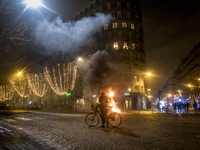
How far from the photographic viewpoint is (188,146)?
17.9ft

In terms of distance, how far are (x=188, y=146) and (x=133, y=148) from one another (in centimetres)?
163

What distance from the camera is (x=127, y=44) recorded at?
50219mm

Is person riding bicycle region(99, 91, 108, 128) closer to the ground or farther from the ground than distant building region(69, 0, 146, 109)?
closer to the ground

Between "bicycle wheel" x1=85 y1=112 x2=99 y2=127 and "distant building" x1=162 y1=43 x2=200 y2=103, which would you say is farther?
"distant building" x1=162 y1=43 x2=200 y2=103

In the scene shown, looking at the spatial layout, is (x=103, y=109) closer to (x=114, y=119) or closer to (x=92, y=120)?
(x=114, y=119)

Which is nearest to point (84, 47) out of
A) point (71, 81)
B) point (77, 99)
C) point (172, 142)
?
point (71, 81)

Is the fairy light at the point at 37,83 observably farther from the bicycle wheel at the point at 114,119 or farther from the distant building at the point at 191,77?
the bicycle wheel at the point at 114,119

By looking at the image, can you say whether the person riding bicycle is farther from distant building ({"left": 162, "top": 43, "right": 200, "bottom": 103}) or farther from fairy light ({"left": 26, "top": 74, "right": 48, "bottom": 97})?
fairy light ({"left": 26, "top": 74, "right": 48, "bottom": 97})

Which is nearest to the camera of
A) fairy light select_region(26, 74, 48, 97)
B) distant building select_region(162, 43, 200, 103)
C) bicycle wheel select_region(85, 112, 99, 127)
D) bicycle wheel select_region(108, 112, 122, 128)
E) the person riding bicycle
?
bicycle wheel select_region(108, 112, 122, 128)

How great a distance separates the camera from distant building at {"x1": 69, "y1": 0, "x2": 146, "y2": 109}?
48.2 metres

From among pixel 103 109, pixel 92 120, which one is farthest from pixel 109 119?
pixel 92 120

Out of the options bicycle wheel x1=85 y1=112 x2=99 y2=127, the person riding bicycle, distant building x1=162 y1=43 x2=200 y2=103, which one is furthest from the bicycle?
distant building x1=162 y1=43 x2=200 y2=103

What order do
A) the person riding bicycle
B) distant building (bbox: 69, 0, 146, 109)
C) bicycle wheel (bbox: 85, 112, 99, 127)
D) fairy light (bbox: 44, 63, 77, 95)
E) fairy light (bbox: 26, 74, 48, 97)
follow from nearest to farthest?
the person riding bicycle
bicycle wheel (bbox: 85, 112, 99, 127)
fairy light (bbox: 44, 63, 77, 95)
distant building (bbox: 69, 0, 146, 109)
fairy light (bbox: 26, 74, 48, 97)

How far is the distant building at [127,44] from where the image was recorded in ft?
158
